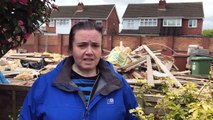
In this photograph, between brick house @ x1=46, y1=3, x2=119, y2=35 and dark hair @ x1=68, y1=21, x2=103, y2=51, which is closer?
dark hair @ x1=68, y1=21, x2=103, y2=51

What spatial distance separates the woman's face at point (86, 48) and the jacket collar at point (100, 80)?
13 cm

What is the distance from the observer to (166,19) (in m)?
42.8

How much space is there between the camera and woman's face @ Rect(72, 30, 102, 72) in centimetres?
211

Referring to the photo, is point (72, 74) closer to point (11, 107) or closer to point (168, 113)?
point (168, 113)

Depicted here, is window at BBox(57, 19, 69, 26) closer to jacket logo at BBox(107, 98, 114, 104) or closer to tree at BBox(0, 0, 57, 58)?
tree at BBox(0, 0, 57, 58)

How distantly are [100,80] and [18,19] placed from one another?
961 mm

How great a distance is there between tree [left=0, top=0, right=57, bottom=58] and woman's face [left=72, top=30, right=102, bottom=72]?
2.14ft

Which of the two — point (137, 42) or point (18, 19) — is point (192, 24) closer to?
point (137, 42)

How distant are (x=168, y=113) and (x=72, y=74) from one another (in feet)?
2.81

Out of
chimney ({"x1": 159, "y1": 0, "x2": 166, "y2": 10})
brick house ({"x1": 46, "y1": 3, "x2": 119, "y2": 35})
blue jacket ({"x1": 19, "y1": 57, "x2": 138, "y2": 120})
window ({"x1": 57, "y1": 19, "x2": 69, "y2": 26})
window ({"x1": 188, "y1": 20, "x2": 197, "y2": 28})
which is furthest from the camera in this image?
window ({"x1": 57, "y1": 19, "x2": 69, "y2": 26})

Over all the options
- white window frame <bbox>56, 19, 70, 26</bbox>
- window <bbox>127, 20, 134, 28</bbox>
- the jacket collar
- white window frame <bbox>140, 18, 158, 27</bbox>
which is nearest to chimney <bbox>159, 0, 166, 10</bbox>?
white window frame <bbox>140, 18, 158, 27</bbox>

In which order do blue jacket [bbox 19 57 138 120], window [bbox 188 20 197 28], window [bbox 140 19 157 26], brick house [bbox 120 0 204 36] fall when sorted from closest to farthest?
blue jacket [bbox 19 57 138 120] → window [bbox 188 20 197 28] → brick house [bbox 120 0 204 36] → window [bbox 140 19 157 26]

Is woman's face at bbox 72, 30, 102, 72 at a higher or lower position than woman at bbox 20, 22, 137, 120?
higher

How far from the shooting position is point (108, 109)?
208 cm
